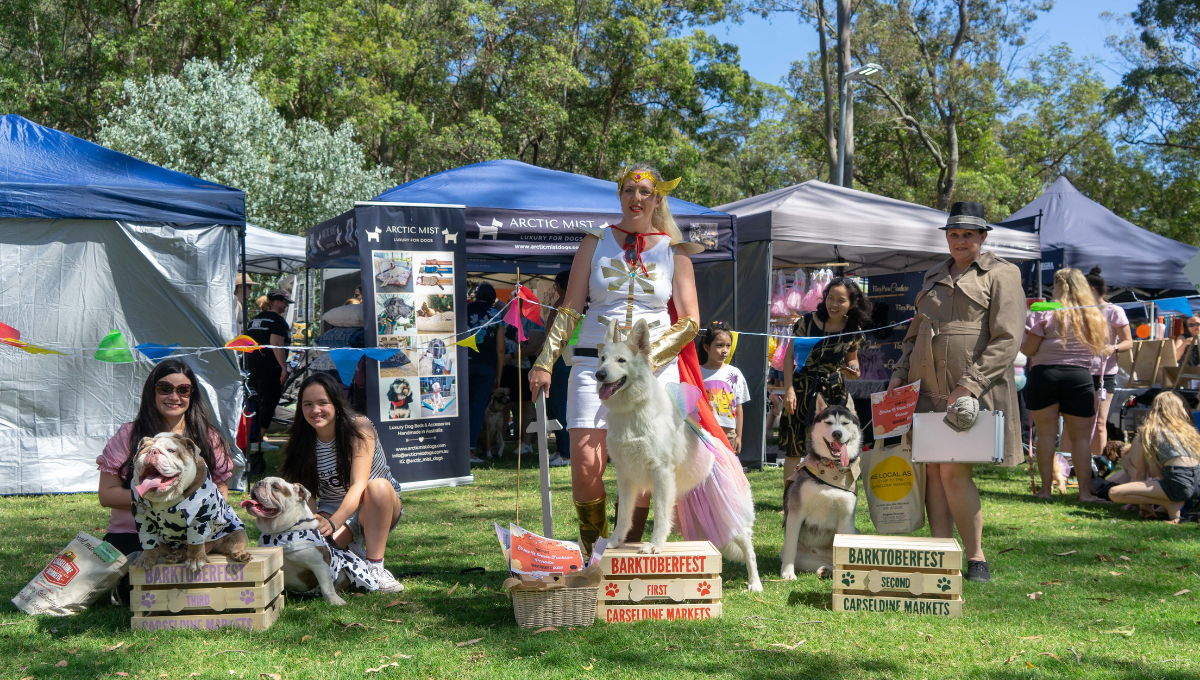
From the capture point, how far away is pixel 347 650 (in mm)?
3281

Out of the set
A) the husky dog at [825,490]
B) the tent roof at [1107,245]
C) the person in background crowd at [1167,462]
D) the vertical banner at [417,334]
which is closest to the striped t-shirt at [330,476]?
the husky dog at [825,490]

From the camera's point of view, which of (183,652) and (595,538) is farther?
(595,538)

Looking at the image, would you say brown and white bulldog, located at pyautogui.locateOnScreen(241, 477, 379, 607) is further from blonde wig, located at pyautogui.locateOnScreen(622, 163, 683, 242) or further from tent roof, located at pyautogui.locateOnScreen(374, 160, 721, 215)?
tent roof, located at pyautogui.locateOnScreen(374, 160, 721, 215)

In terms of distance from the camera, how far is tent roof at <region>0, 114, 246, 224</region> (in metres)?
6.86

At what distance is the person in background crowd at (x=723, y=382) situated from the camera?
6.63 m

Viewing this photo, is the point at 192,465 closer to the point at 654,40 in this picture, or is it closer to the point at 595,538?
the point at 595,538

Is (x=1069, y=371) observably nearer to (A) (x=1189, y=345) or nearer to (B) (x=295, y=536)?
(A) (x=1189, y=345)

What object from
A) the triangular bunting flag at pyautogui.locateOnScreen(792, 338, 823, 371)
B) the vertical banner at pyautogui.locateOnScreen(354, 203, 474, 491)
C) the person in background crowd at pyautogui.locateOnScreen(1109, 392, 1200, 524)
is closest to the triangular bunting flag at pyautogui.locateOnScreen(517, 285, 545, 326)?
the vertical banner at pyautogui.locateOnScreen(354, 203, 474, 491)

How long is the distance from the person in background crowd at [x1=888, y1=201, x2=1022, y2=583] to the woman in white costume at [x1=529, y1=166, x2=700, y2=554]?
127cm

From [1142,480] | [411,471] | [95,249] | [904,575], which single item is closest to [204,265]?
[95,249]

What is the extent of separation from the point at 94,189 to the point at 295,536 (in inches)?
184

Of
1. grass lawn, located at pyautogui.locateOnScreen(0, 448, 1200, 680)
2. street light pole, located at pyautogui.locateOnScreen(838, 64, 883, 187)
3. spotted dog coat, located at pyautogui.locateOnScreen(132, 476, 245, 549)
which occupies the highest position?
street light pole, located at pyautogui.locateOnScreen(838, 64, 883, 187)

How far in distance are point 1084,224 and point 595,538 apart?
13147 mm

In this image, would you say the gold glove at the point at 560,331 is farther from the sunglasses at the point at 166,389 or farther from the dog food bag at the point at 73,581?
the dog food bag at the point at 73,581
